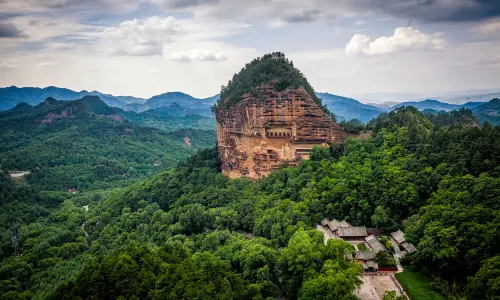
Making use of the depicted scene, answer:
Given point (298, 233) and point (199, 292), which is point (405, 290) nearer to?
point (298, 233)

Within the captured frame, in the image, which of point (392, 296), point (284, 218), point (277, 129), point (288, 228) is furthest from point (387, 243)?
point (277, 129)

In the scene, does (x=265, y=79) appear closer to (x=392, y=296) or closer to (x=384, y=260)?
(x=384, y=260)

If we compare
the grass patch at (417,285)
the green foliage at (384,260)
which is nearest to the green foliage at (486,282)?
the grass patch at (417,285)

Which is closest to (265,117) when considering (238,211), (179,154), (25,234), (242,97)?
(242,97)

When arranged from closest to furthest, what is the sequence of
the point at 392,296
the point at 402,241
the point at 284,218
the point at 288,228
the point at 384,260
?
1. the point at 392,296
2. the point at 384,260
3. the point at 402,241
4. the point at 288,228
5. the point at 284,218

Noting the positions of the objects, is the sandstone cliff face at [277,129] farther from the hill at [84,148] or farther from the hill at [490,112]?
the hill at [490,112]

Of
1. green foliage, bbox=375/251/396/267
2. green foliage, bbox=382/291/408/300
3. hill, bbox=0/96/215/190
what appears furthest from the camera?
hill, bbox=0/96/215/190

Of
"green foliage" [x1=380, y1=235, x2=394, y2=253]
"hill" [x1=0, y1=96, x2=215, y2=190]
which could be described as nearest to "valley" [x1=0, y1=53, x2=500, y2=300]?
Answer: "green foliage" [x1=380, y1=235, x2=394, y2=253]

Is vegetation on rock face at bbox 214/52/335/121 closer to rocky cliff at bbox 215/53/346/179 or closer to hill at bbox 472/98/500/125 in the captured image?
rocky cliff at bbox 215/53/346/179
